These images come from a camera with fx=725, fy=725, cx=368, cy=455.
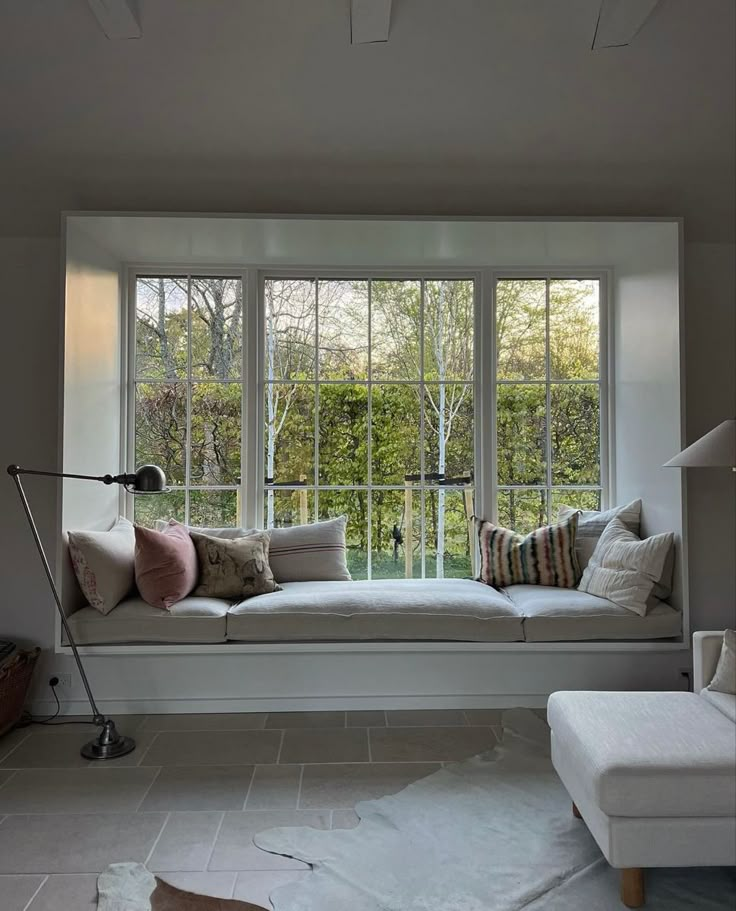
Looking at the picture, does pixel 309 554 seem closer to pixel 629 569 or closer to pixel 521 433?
pixel 521 433

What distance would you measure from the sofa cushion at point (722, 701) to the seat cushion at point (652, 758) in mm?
28

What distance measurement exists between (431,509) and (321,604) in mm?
1182

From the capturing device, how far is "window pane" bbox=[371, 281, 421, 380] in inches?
179

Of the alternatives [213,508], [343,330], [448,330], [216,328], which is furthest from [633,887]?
[216,328]

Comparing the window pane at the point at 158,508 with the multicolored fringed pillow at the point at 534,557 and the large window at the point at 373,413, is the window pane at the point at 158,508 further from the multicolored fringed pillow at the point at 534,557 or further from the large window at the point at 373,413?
the multicolored fringed pillow at the point at 534,557

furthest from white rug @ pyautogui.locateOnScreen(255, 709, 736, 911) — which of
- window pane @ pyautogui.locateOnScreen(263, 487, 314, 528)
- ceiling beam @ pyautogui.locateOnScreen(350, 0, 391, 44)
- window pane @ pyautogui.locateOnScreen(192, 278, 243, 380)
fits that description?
ceiling beam @ pyautogui.locateOnScreen(350, 0, 391, 44)

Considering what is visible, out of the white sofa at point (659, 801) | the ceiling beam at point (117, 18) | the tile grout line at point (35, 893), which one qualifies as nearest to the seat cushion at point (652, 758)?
the white sofa at point (659, 801)

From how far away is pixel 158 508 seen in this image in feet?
14.6

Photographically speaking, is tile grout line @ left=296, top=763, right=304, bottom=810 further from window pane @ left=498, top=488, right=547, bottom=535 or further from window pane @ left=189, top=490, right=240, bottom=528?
window pane @ left=498, top=488, right=547, bottom=535

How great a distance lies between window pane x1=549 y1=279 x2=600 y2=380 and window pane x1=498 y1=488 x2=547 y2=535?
2.54 feet

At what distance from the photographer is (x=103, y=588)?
357 cm

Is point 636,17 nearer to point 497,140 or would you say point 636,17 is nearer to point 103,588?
point 497,140

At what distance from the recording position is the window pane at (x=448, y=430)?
4551 millimetres

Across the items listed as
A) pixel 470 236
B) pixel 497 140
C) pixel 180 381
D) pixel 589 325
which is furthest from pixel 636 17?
pixel 180 381
